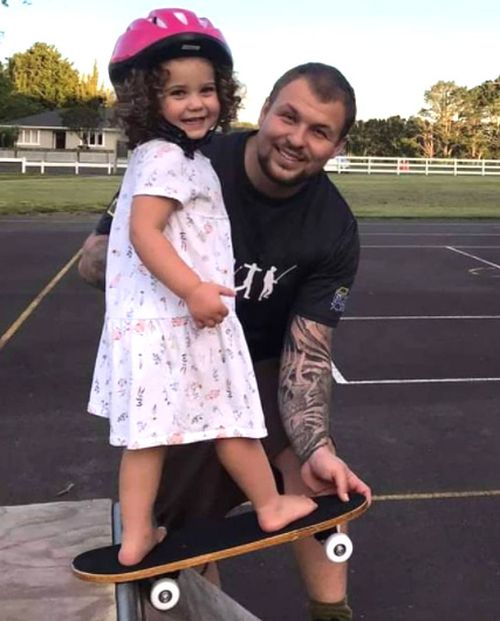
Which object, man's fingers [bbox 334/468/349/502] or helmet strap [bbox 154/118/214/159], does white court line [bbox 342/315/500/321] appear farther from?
helmet strap [bbox 154/118/214/159]

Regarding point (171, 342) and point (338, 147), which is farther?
point (338, 147)

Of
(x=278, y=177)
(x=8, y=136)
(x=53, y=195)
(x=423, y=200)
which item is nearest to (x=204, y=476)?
(x=278, y=177)

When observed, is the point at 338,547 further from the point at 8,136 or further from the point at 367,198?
the point at 8,136

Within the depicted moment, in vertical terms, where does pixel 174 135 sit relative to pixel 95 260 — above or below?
above

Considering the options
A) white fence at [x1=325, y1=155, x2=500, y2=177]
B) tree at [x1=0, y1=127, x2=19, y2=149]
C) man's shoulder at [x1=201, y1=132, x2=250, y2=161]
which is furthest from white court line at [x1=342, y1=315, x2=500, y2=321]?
tree at [x1=0, y1=127, x2=19, y2=149]

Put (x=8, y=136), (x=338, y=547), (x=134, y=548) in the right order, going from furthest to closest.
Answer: (x=8, y=136)
(x=338, y=547)
(x=134, y=548)

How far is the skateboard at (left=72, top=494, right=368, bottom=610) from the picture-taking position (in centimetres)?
246

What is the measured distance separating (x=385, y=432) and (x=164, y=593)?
3.59m

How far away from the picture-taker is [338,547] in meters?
2.66

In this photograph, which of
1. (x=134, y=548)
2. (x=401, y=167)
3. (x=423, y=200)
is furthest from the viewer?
(x=401, y=167)

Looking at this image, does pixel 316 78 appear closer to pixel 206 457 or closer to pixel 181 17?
pixel 181 17

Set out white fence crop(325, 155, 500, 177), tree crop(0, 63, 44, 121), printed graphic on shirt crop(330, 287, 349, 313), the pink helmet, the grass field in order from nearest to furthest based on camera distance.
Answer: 1. the pink helmet
2. printed graphic on shirt crop(330, 287, 349, 313)
3. the grass field
4. white fence crop(325, 155, 500, 177)
5. tree crop(0, 63, 44, 121)

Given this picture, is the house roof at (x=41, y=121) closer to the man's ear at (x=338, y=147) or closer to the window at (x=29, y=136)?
the window at (x=29, y=136)

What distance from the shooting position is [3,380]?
23.9 feet
